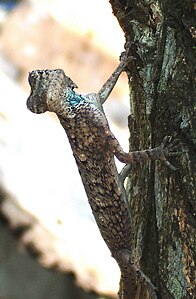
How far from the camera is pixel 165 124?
2787 millimetres

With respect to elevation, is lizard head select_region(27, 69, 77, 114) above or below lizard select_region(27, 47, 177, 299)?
above

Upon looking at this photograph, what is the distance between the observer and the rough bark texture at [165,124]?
2646 mm

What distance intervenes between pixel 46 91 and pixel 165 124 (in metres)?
0.88

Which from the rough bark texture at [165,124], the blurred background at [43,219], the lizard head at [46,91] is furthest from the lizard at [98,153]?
the blurred background at [43,219]

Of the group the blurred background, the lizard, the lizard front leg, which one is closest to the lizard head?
the lizard

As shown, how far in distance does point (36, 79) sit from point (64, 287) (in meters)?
3.06

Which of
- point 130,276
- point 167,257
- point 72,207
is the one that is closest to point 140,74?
point 167,257

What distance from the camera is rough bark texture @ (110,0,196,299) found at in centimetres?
265

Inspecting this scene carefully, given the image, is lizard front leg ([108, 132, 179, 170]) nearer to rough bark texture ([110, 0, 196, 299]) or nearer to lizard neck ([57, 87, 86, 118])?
rough bark texture ([110, 0, 196, 299])

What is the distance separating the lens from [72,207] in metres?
6.18

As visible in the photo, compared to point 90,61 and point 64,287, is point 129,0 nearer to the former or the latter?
point 64,287

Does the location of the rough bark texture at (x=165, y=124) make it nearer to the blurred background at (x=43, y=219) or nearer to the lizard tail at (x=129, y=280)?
the lizard tail at (x=129, y=280)

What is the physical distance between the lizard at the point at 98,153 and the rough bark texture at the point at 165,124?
131 mm

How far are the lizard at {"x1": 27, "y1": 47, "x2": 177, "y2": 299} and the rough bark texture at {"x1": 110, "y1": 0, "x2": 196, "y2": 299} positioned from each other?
13 centimetres
